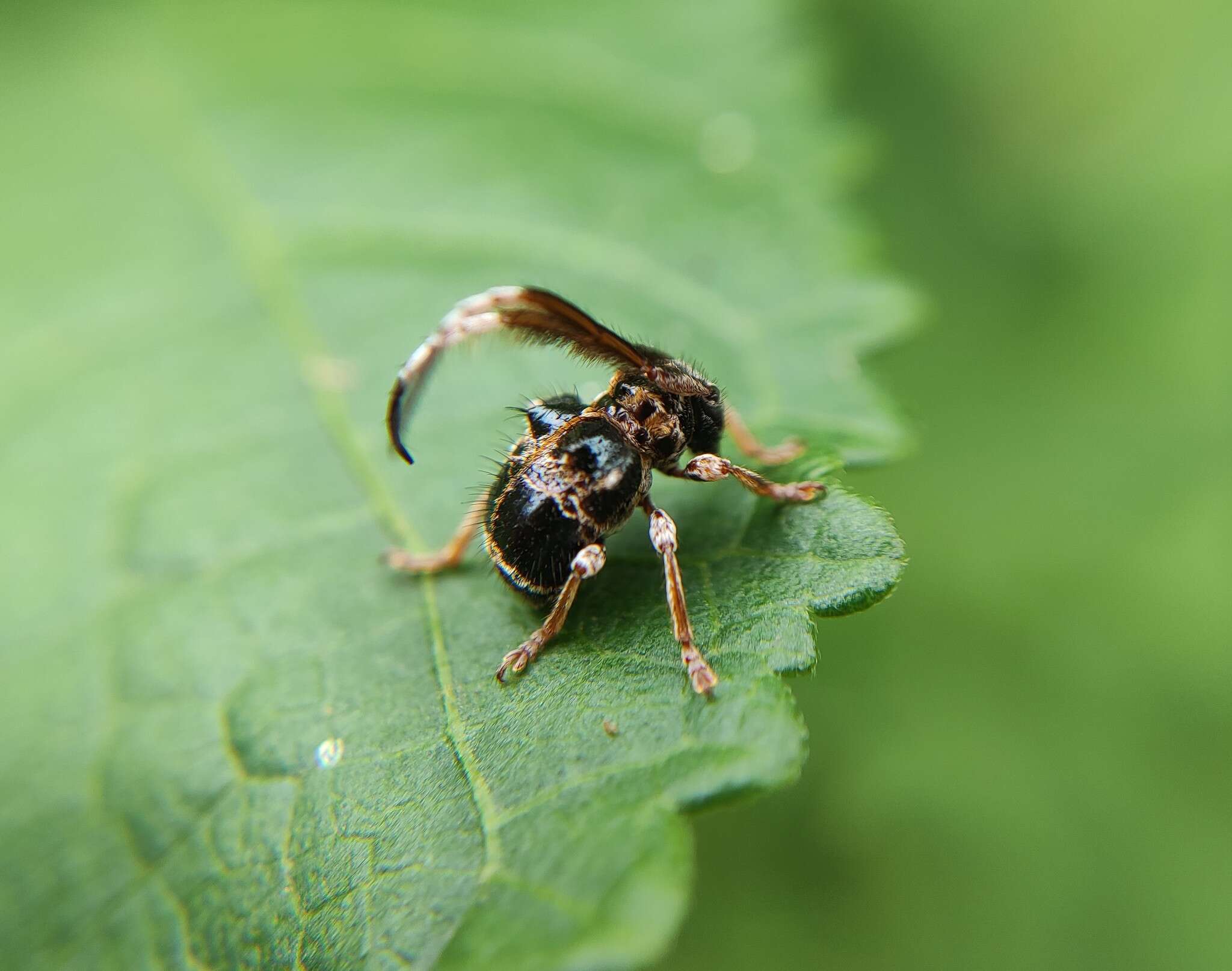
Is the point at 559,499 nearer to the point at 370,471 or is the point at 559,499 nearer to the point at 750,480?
the point at 750,480

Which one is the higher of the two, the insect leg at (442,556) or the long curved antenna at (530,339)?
the long curved antenna at (530,339)

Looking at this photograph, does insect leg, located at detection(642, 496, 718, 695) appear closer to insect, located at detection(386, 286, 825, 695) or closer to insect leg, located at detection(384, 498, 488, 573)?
insect, located at detection(386, 286, 825, 695)

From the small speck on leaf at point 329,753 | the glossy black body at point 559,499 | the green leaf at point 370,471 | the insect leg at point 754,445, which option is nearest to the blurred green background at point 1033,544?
the insect leg at point 754,445

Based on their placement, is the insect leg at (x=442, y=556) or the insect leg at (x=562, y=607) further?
the insect leg at (x=442, y=556)

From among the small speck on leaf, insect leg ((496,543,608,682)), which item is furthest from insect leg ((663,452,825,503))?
the small speck on leaf

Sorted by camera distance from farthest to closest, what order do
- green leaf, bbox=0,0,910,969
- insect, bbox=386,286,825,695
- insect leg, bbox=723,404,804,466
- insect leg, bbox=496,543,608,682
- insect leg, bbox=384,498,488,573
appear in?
insect leg, bbox=723,404,804,466, insect leg, bbox=384,498,488,573, insect leg, bbox=496,543,608,682, insect, bbox=386,286,825,695, green leaf, bbox=0,0,910,969

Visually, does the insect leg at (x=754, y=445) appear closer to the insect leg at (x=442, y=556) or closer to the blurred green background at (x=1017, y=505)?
the blurred green background at (x=1017, y=505)
